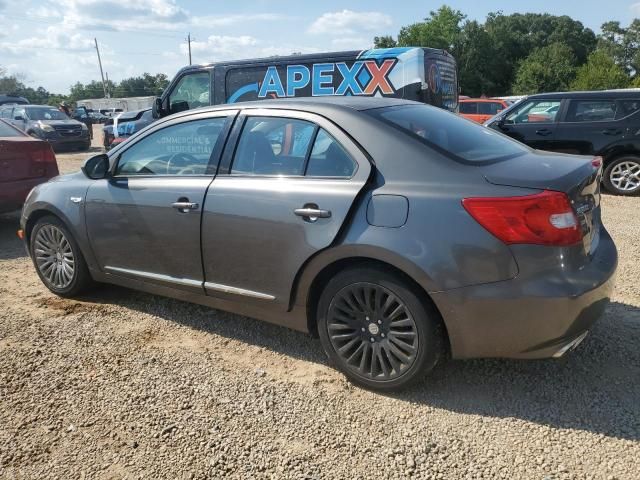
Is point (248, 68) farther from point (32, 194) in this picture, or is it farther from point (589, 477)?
point (589, 477)

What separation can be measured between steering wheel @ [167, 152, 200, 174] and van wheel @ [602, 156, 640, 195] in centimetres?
737

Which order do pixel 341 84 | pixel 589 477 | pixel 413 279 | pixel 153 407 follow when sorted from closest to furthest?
pixel 589 477, pixel 413 279, pixel 153 407, pixel 341 84

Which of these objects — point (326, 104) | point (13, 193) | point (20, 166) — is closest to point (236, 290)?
point (326, 104)

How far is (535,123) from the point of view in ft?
29.5

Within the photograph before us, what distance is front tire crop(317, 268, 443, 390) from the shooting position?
2684mm

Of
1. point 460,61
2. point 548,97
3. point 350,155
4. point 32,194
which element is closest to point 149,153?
point 32,194

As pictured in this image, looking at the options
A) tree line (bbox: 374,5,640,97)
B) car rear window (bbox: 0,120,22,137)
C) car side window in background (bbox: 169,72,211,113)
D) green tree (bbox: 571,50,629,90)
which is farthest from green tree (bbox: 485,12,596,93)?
car rear window (bbox: 0,120,22,137)

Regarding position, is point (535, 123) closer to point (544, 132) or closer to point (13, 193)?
point (544, 132)

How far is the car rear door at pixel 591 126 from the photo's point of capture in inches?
329

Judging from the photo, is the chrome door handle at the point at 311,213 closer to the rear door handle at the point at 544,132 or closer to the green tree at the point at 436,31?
the rear door handle at the point at 544,132

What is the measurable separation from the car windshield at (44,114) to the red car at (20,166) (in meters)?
12.7

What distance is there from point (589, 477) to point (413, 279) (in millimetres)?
1122

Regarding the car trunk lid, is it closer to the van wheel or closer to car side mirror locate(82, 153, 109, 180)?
car side mirror locate(82, 153, 109, 180)

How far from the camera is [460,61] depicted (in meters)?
66.8
